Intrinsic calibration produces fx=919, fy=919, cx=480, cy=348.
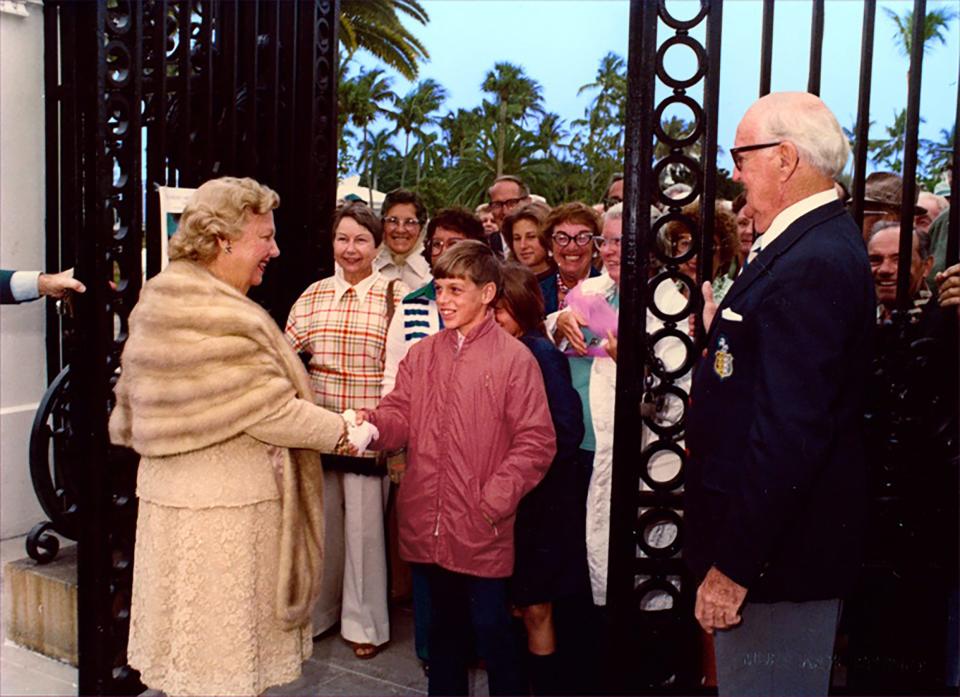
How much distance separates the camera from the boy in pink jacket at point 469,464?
2.98 meters

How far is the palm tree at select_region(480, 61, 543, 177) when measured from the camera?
40562 millimetres

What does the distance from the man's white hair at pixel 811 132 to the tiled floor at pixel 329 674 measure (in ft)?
8.41

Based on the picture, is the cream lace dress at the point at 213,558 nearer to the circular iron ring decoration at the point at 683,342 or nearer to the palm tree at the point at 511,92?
the circular iron ring decoration at the point at 683,342

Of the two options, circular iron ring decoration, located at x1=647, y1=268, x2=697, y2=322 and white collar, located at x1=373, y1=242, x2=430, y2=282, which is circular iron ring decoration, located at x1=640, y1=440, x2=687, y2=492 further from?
white collar, located at x1=373, y1=242, x2=430, y2=282

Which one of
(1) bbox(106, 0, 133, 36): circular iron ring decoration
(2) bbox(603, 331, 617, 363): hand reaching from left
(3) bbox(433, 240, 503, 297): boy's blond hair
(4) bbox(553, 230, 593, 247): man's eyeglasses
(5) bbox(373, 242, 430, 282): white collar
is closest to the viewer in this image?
(3) bbox(433, 240, 503, 297): boy's blond hair

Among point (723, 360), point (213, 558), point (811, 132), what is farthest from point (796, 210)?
point (213, 558)

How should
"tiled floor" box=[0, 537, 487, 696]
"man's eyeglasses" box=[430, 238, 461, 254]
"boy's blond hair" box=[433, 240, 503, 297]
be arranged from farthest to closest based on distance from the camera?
"man's eyeglasses" box=[430, 238, 461, 254] → "tiled floor" box=[0, 537, 487, 696] → "boy's blond hair" box=[433, 240, 503, 297]

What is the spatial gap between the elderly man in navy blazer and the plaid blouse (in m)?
1.94

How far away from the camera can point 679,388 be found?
2959mm

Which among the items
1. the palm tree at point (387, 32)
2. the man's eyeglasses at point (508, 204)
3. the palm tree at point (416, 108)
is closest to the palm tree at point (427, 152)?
the palm tree at point (416, 108)

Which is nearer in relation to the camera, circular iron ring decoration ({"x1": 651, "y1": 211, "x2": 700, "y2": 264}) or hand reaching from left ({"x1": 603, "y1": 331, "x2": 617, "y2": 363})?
circular iron ring decoration ({"x1": 651, "y1": 211, "x2": 700, "y2": 264})

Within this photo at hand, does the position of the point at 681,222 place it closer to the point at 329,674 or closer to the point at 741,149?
the point at 741,149

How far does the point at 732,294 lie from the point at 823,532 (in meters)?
0.60

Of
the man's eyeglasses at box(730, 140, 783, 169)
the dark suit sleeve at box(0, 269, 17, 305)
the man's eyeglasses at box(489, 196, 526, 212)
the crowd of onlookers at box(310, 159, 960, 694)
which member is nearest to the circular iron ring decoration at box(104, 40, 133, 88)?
the dark suit sleeve at box(0, 269, 17, 305)
